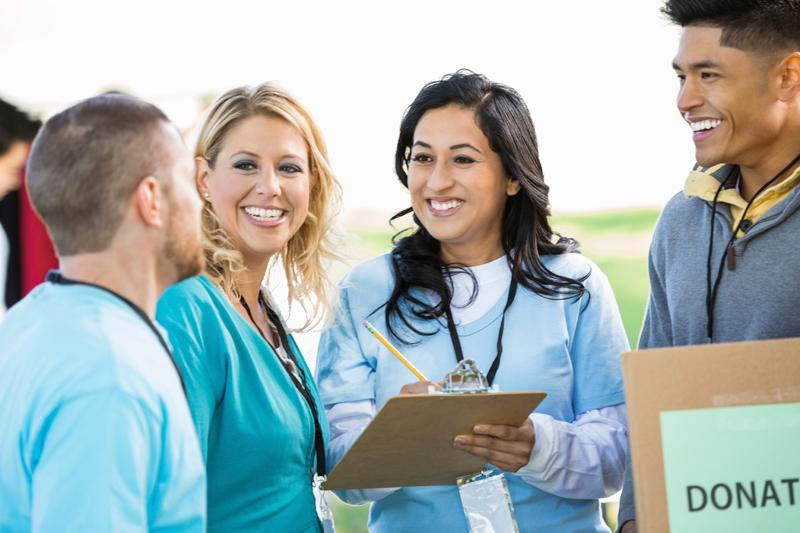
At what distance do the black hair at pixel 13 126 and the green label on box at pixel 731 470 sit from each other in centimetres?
245

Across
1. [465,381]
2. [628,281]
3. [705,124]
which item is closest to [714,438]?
[465,381]

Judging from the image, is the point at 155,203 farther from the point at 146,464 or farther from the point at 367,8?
the point at 367,8

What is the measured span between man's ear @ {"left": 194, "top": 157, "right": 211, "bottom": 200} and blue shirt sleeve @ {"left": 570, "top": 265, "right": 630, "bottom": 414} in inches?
33.5

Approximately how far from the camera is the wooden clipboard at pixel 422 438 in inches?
61.5

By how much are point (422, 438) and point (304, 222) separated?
2.49ft

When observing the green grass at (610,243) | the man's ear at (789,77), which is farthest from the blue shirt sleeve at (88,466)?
the green grass at (610,243)

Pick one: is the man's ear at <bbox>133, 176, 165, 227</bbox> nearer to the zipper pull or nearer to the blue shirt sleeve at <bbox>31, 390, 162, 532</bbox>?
the blue shirt sleeve at <bbox>31, 390, 162, 532</bbox>

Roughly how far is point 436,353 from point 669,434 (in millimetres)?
723

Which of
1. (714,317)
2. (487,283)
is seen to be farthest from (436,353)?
(714,317)

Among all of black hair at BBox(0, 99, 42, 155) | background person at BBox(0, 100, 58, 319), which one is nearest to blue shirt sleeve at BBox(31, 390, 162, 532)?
background person at BBox(0, 100, 58, 319)

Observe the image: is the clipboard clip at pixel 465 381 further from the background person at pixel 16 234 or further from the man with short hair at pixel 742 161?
the background person at pixel 16 234

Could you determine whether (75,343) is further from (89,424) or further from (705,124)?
(705,124)

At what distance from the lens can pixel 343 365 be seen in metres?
2.12

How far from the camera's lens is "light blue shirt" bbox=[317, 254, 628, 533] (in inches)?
79.6
